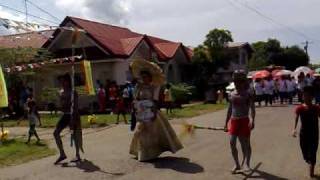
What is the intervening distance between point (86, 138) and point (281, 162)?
796 centimetres

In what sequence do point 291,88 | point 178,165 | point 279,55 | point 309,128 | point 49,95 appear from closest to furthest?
1. point 309,128
2. point 178,165
3. point 291,88
4. point 49,95
5. point 279,55

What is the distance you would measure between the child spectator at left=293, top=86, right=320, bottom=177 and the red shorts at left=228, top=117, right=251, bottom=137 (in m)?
0.95

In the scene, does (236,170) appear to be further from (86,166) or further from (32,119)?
(32,119)

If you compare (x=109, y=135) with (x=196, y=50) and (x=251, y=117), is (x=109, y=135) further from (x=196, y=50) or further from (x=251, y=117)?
(x=196, y=50)

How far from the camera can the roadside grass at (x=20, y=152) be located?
1379 cm

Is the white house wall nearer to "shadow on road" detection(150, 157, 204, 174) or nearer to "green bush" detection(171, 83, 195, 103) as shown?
"green bush" detection(171, 83, 195, 103)

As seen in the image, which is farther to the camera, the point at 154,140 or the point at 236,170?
the point at 154,140

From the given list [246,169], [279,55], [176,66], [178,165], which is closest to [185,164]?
[178,165]

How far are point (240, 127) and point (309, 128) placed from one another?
3.96ft

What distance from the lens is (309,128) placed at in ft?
32.8

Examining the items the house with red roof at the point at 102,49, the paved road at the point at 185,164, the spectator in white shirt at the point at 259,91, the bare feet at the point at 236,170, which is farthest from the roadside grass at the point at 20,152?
the spectator in white shirt at the point at 259,91

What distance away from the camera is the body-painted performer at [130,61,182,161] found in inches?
478

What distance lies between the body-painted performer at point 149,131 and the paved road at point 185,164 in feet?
0.76

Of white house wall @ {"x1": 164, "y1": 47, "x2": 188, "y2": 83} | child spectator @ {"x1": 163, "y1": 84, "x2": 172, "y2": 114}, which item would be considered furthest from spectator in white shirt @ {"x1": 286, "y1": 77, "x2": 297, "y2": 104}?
white house wall @ {"x1": 164, "y1": 47, "x2": 188, "y2": 83}
